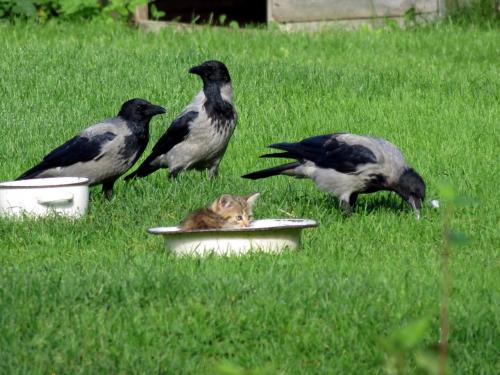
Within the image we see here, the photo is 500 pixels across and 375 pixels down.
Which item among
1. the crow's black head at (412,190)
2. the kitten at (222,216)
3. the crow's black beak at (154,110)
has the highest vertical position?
the crow's black beak at (154,110)

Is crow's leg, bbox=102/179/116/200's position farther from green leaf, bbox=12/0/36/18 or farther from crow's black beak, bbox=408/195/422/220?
green leaf, bbox=12/0/36/18

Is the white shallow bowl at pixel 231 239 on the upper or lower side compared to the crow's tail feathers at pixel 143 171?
upper

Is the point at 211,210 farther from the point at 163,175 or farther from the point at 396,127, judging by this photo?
the point at 396,127

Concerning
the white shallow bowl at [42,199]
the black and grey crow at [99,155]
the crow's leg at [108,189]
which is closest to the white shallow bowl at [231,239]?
→ the white shallow bowl at [42,199]

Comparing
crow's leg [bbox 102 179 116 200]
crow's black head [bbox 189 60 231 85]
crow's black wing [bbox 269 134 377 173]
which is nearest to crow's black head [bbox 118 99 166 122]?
crow's leg [bbox 102 179 116 200]

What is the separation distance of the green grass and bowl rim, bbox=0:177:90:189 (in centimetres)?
26

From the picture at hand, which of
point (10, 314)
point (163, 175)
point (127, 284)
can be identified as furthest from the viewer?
point (163, 175)

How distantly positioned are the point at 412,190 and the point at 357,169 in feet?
1.37

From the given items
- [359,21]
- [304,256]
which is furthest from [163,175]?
[359,21]

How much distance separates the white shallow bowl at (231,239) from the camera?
248 inches

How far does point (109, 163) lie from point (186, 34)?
25.2 ft

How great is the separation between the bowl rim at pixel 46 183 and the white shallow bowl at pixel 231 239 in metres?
1.37

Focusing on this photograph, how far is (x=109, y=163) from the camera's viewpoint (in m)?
→ 8.33

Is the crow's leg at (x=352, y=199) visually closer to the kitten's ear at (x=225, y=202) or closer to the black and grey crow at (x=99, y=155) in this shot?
the kitten's ear at (x=225, y=202)
